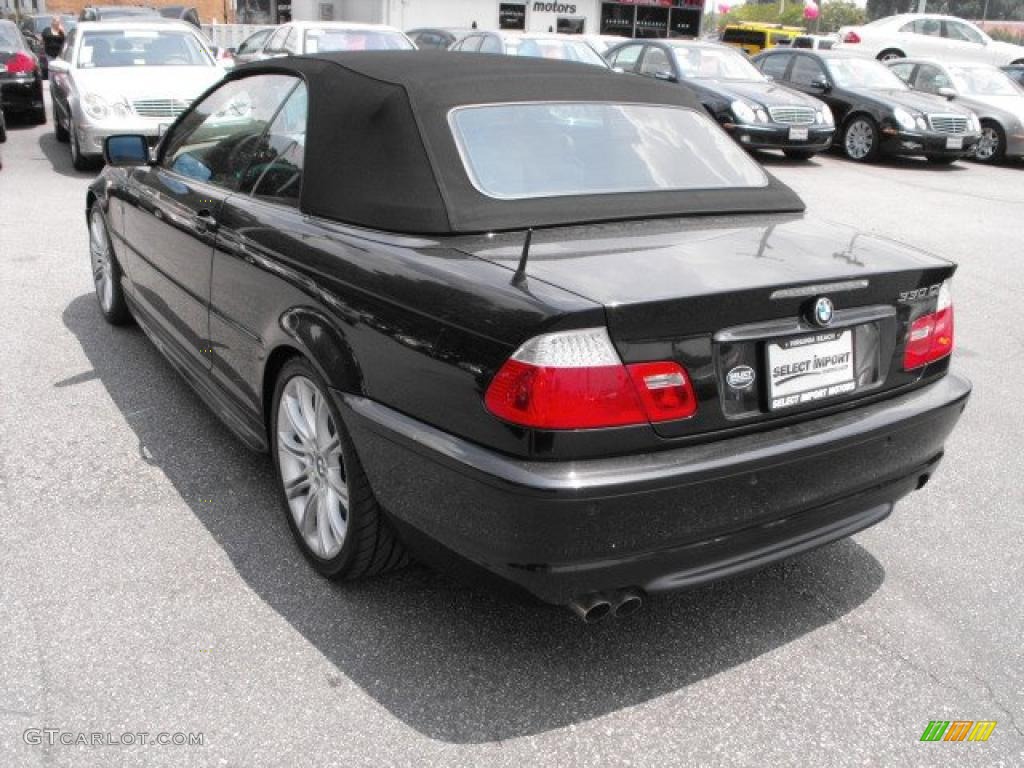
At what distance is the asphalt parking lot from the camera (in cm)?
258

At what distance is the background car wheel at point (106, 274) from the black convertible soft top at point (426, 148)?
7.61ft

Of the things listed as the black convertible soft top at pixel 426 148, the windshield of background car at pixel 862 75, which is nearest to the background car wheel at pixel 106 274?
the black convertible soft top at pixel 426 148

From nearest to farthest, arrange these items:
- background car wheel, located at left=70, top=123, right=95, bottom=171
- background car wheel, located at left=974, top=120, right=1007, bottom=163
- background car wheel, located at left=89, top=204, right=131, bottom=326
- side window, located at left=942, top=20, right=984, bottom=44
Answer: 1. background car wheel, located at left=89, top=204, right=131, bottom=326
2. background car wheel, located at left=70, top=123, right=95, bottom=171
3. background car wheel, located at left=974, top=120, right=1007, bottom=163
4. side window, located at left=942, top=20, right=984, bottom=44

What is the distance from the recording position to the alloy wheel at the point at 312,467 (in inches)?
124

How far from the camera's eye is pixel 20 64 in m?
14.9

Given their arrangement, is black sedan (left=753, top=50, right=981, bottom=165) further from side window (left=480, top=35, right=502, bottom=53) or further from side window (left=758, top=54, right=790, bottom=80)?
side window (left=480, top=35, right=502, bottom=53)

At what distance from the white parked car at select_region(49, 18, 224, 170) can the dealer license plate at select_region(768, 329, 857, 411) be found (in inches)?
340

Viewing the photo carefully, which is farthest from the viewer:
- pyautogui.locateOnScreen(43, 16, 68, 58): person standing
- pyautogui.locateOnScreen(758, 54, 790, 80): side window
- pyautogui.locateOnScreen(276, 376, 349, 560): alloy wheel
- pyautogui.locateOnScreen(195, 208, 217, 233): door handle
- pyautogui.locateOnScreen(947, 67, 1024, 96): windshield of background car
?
pyautogui.locateOnScreen(43, 16, 68, 58): person standing

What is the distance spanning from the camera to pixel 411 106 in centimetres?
321

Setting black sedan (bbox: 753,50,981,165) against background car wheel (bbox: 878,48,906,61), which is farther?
background car wheel (bbox: 878,48,906,61)

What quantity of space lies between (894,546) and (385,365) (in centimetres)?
203

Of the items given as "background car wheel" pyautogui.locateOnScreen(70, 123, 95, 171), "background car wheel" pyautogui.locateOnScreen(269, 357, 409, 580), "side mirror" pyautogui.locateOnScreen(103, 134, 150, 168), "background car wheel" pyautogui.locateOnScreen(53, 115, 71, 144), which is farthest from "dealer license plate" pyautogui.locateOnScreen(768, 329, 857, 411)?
"background car wheel" pyautogui.locateOnScreen(53, 115, 71, 144)

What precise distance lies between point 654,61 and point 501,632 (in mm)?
13969
